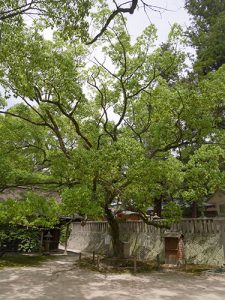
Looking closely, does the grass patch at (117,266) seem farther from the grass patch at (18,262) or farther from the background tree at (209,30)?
the background tree at (209,30)

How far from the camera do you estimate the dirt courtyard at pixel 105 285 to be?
9.38 m

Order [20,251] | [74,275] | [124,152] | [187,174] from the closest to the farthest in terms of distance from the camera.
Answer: [124,152] < [74,275] < [187,174] < [20,251]

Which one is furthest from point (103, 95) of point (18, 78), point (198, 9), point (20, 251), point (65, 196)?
point (198, 9)

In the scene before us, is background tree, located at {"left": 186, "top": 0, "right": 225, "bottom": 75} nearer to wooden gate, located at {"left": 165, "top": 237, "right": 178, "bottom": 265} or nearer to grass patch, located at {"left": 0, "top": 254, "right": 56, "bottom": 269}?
wooden gate, located at {"left": 165, "top": 237, "right": 178, "bottom": 265}

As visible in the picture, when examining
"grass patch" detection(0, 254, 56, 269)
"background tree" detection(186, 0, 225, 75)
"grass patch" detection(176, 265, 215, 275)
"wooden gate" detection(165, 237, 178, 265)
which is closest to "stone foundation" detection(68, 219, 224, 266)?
"wooden gate" detection(165, 237, 178, 265)

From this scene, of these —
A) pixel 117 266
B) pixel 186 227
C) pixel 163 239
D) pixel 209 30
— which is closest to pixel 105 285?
pixel 117 266

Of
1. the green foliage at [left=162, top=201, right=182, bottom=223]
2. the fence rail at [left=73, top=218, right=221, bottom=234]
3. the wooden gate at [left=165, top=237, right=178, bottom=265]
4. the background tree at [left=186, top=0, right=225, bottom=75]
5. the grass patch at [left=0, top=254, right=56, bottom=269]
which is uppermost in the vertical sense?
the background tree at [left=186, top=0, right=225, bottom=75]

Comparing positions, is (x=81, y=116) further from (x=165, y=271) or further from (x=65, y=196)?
(x=165, y=271)

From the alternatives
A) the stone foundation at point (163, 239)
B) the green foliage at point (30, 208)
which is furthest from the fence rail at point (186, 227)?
the green foliage at point (30, 208)

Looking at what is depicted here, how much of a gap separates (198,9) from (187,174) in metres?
17.7

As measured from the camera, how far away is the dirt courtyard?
9375mm

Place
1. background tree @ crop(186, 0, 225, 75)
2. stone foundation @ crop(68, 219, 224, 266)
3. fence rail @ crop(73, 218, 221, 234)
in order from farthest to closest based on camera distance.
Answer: background tree @ crop(186, 0, 225, 75) < fence rail @ crop(73, 218, 221, 234) < stone foundation @ crop(68, 219, 224, 266)

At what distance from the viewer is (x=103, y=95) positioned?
56.1 ft

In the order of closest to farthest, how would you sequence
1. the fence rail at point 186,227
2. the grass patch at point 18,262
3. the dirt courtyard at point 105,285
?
1. the dirt courtyard at point 105,285
2. the fence rail at point 186,227
3. the grass patch at point 18,262
